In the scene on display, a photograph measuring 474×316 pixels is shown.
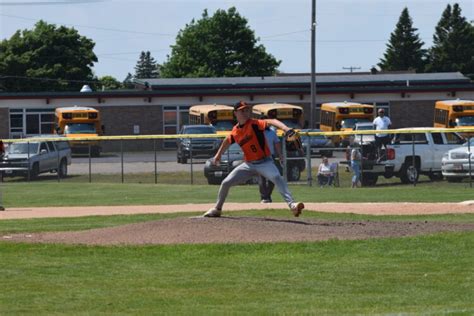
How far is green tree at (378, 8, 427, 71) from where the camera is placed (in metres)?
117

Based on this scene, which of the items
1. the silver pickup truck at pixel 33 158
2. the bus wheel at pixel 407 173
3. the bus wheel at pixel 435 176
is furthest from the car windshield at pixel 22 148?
the bus wheel at pixel 435 176

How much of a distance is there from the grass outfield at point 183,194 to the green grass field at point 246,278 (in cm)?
1281

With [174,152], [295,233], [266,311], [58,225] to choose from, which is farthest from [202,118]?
[266,311]

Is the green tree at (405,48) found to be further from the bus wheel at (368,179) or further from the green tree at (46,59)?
the bus wheel at (368,179)

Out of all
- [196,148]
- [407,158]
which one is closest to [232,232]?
[407,158]

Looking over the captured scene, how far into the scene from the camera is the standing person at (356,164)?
3369cm

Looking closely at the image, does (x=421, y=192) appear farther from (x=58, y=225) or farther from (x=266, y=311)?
(x=266, y=311)

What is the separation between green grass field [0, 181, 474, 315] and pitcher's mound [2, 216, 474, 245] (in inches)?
22.3

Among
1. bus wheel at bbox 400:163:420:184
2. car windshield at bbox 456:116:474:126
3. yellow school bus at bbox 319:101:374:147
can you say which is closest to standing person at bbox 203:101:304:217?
bus wheel at bbox 400:163:420:184

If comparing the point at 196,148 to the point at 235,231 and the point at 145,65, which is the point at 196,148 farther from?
the point at 145,65

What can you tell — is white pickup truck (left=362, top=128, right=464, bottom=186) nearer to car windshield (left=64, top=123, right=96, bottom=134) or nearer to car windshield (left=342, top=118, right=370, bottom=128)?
car windshield (left=342, top=118, right=370, bottom=128)

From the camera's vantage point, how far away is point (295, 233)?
1570 cm

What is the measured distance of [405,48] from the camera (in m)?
117

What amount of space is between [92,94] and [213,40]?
4467 cm
